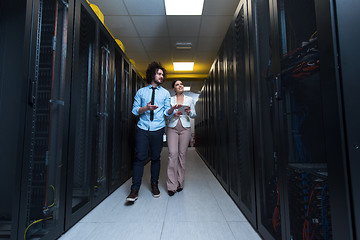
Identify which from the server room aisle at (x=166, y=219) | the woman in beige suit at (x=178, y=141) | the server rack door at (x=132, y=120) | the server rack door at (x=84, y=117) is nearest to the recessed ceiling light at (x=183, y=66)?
the server rack door at (x=132, y=120)

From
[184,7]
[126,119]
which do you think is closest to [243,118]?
[126,119]

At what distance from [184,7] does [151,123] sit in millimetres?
2106

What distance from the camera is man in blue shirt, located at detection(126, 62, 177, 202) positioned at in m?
1.92

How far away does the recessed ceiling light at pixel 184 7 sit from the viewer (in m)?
2.82

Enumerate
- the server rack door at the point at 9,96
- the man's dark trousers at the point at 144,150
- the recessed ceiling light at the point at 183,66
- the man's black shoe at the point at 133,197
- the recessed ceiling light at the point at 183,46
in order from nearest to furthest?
the server rack door at the point at 9,96 → the man's black shoe at the point at 133,197 → the man's dark trousers at the point at 144,150 → the recessed ceiling light at the point at 183,46 → the recessed ceiling light at the point at 183,66

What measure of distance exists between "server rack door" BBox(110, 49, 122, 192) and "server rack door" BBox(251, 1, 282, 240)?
1582 mm

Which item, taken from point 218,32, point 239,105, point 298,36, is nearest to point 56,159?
point 239,105

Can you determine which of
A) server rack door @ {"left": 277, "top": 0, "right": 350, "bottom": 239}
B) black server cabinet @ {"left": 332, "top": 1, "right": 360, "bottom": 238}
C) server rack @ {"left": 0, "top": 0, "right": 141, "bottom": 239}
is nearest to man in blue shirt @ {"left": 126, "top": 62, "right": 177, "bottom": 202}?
server rack @ {"left": 0, "top": 0, "right": 141, "bottom": 239}

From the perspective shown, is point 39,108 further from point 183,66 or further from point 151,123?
point 183,66

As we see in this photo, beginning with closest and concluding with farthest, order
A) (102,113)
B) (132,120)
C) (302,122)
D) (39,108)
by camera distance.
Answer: (302,122) → (39,108) → (102,113) → (132,120)

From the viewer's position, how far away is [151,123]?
1.97 meters

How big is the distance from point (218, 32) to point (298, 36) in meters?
3.08

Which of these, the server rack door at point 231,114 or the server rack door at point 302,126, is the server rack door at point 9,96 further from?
the server rack door at point 231,114

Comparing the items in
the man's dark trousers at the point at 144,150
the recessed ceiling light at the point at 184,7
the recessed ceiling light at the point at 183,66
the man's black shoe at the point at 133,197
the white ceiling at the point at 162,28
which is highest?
the recessed ceiling light at the point at 183,66
